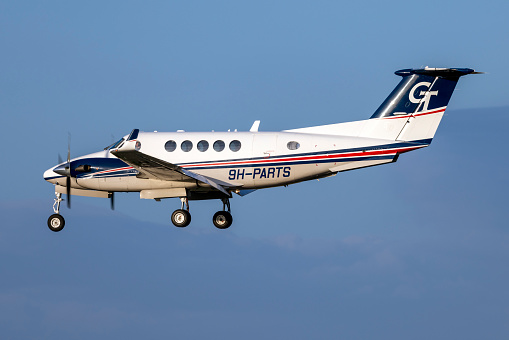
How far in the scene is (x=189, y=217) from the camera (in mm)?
41375

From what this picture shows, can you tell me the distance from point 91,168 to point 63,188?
1.61m

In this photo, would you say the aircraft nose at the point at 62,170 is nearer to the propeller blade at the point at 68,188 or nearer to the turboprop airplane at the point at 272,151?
the turboprop airplane at the point at 272,151

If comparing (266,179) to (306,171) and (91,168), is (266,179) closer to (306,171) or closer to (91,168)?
(306,171)

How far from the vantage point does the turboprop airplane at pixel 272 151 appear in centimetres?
4031

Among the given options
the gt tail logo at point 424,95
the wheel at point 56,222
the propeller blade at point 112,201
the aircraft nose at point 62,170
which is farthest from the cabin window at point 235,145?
the wheel at point 56,222

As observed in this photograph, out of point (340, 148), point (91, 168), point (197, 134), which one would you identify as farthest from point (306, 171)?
point (91, 168)

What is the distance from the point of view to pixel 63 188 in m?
42.2

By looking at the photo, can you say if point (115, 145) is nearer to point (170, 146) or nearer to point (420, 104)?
point (170, 146)

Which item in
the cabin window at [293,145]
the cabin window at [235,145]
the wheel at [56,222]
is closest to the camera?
the cabin window at [293,145]

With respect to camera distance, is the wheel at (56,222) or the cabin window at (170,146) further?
the wheel at (56,222)

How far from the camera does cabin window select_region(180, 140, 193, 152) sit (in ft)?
134

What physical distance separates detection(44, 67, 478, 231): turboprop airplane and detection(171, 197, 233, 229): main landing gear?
0.12 feet

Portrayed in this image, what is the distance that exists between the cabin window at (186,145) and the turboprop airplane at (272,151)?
1.5 inches

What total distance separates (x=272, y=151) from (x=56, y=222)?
29.7 feet
